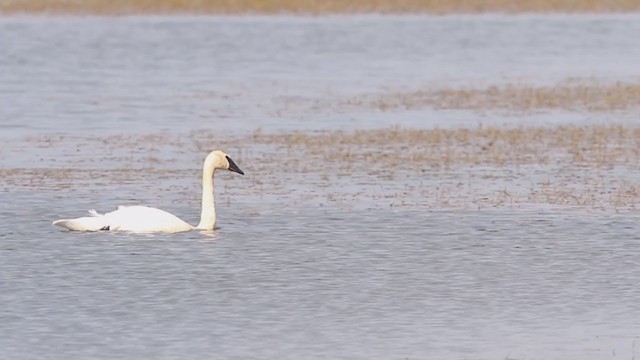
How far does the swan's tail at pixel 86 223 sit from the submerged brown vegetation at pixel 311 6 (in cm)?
4776

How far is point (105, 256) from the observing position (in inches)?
643

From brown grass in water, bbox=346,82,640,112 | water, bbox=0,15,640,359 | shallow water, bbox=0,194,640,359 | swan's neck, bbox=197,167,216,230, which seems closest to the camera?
shallow water, bbox=0,194,640,359

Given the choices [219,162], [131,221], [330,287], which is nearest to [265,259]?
[330,287]

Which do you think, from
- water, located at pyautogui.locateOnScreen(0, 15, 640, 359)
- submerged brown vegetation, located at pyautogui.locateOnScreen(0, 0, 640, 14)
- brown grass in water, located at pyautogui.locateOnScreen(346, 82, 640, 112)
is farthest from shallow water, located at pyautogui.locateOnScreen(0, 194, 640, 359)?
submerged brown vegetation, located at pyautogui.locateOnScreen(0, 0, 640, 14)

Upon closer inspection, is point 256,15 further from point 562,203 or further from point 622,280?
point 622,280

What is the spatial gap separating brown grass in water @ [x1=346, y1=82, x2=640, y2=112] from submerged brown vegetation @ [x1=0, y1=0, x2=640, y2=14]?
99.9 feet

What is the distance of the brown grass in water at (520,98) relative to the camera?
3086cm

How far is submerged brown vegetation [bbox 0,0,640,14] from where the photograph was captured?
6538 cm

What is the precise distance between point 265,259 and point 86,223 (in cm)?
229

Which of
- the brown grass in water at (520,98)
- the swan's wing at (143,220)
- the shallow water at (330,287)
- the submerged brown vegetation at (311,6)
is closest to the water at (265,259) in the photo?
the shallow water at (330,287)

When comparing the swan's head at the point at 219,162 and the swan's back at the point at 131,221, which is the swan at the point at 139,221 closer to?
the swan's back at the point at 131,221

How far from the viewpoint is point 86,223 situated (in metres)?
17.6

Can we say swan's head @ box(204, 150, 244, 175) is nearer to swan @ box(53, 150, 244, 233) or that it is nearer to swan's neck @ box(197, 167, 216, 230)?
swan's neck @ box(197, 167, 216, 230)

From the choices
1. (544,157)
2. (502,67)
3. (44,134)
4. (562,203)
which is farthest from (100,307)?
(502,67)
